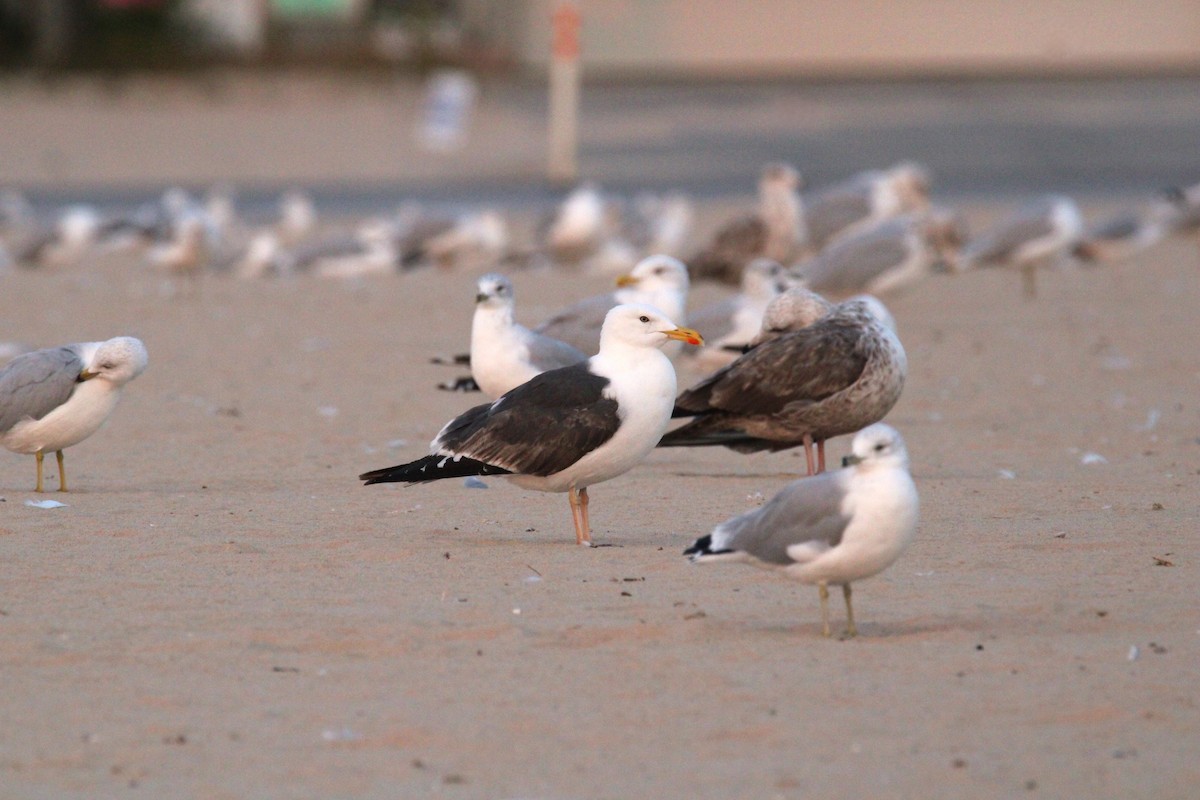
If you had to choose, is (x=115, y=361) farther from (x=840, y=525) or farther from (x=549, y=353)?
(x=840, y=525)

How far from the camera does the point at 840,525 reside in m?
5.33

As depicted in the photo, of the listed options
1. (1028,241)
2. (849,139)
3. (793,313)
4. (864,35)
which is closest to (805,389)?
(793,313)

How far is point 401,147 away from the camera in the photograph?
111 ft

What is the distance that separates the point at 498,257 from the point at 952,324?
23.4 feet

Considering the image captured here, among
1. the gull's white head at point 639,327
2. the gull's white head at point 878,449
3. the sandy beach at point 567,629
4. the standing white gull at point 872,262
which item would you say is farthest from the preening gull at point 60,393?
the standing white gull at point 872,262

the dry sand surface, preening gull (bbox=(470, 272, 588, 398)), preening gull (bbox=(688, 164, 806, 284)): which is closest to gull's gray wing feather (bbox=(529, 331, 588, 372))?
preening gull (bbox=(470, 272, 588, 398))

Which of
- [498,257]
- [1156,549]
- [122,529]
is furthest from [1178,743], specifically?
[498,257]

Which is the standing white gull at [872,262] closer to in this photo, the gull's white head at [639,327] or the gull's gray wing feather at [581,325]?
the gull's gray wing feather at [581,325]

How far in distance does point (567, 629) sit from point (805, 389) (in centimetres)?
249

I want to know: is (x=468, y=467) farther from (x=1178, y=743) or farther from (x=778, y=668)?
(x=1178, y=743)

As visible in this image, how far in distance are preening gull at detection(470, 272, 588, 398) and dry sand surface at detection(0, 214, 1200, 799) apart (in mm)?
460

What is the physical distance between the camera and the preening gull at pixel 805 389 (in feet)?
25.3

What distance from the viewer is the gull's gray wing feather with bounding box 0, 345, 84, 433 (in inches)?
300

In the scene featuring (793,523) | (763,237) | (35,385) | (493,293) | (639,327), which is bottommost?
(763,237)
